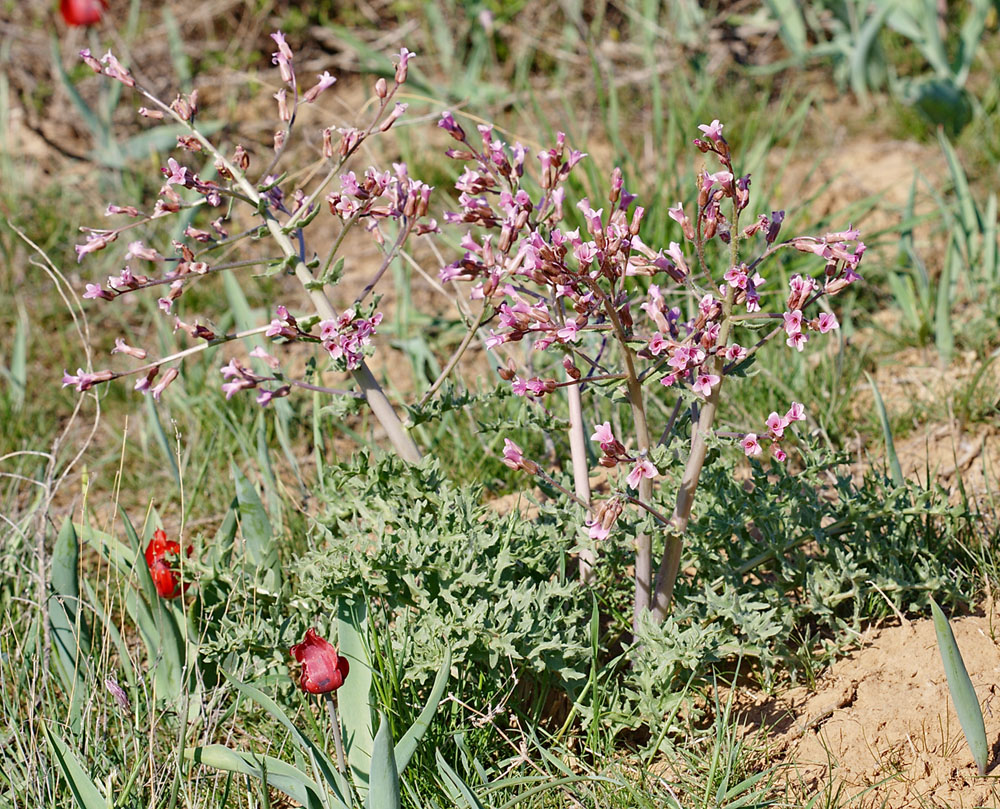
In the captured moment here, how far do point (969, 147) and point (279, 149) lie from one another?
9.64 ft

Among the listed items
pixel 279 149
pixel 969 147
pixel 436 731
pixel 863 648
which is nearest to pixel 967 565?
pixel 863 648

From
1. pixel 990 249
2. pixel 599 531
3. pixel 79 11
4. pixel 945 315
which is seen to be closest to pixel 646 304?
pixel 599 531

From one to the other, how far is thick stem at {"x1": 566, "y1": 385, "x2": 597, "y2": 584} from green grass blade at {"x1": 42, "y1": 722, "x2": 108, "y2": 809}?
0.91 m

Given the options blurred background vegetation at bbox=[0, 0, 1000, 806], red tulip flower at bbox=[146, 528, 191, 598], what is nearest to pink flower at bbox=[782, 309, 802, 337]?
blurred background vegetation at bbox=[0, 0, 1000, 806]

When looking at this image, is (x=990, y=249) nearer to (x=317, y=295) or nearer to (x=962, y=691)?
(x=962, y=691)

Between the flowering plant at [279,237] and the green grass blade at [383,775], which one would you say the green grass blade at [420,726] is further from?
the flowering plant at [279,237]

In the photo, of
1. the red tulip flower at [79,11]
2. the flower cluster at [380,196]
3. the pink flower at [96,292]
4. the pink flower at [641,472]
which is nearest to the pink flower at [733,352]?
the pink flower at [641,472]

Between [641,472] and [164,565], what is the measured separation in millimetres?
957

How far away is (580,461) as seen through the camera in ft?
6.43

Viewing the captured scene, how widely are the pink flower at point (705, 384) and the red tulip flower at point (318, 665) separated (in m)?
0.69

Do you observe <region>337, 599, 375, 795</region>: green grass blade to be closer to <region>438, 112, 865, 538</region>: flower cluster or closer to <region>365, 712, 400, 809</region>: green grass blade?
<region>365, 712, 400, 809</region>: green grass blade

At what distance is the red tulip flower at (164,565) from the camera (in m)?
1.89

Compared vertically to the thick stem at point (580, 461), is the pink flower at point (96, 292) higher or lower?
higher

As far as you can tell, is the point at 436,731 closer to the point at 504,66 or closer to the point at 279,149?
the point at 279,149
